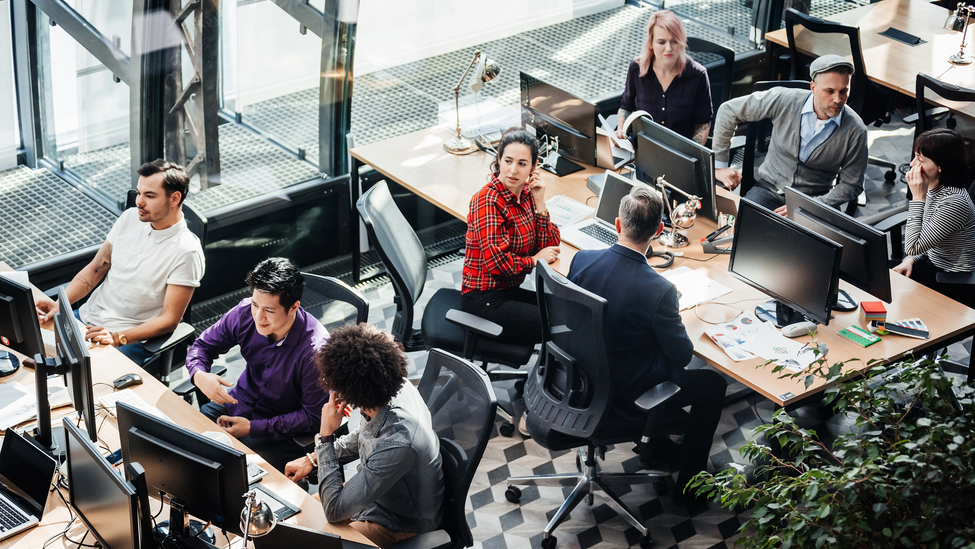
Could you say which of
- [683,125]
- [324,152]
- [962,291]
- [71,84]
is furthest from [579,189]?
[71,84]

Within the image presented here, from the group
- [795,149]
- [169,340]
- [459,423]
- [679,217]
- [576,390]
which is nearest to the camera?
[459,423]

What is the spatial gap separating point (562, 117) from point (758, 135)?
1.15 metres

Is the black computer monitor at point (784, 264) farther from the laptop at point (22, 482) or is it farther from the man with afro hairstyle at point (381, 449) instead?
the laptop at point (22, 482)

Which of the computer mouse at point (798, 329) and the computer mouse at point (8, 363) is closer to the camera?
the computer mouse at point (8, 363)

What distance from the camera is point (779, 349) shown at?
3803mm

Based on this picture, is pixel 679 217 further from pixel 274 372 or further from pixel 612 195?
pixel 274 372

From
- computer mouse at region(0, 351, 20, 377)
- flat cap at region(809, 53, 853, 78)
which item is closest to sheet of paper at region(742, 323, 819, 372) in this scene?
flat cap at region(809, 53, 853, 78)

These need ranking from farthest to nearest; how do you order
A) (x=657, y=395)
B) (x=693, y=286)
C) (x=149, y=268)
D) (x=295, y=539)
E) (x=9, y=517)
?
1. (x=693, y=286)
2. (x=149, y=268)
3. (x=657, y=395)
4. (x=9, y=517)
5. (x=295, y=539)

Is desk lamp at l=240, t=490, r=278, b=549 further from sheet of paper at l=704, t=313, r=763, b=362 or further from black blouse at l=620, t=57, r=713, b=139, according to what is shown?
black blouse at l=620, t=57, r=713, b=139

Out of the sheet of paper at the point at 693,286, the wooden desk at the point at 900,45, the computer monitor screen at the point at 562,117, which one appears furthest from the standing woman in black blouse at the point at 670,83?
the wooden desk at the point at 900,45

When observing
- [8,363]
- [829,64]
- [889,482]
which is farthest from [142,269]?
[829,64]

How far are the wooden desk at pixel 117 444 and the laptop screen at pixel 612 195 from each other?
2.17 meters

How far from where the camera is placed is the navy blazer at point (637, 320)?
360 centimetres

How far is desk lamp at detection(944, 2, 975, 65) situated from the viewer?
636 centimetres
